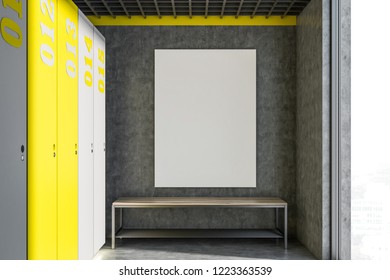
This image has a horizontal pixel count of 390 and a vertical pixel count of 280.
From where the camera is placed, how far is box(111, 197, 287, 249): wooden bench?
4793 mm

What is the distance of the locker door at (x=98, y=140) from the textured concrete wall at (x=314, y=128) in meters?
2.39

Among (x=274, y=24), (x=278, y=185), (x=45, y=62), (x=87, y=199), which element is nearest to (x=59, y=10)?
(x=45, y=62)

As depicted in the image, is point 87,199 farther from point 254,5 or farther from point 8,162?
point 254,5

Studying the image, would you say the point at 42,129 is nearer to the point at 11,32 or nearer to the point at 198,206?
the point at 11,32

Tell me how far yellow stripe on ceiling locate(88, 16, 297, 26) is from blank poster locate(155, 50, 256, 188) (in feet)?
1.21

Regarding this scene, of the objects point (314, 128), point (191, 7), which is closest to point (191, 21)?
point (191, 7)

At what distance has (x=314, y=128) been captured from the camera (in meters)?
4.60

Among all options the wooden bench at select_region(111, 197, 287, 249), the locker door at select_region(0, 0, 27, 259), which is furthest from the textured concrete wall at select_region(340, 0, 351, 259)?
the locker door at select_region(0, 0, 27, 259)

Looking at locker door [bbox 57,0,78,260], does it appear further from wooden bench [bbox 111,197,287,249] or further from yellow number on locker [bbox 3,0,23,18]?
wooden bench [bbox 111,197,287,249]

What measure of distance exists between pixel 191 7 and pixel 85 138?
83.1 inches

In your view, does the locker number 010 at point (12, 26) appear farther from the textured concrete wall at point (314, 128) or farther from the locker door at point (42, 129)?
the textured concrete wall at point (314, 128)

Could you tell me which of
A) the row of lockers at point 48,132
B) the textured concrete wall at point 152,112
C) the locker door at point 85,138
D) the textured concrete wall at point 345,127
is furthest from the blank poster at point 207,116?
Answer: the textured concrete wall at point 345,127
